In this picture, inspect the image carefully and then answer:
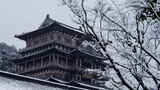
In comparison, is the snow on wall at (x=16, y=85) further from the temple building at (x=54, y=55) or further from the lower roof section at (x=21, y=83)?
the temple building at (x=54, y=55)

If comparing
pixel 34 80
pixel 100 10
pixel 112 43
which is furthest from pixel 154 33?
pixel 34 80

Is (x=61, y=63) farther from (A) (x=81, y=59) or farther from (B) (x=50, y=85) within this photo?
(B) (x=50, y=85)

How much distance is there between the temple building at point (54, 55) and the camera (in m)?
32.4

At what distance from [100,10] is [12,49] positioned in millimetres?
45200

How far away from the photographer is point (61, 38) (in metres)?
34.2

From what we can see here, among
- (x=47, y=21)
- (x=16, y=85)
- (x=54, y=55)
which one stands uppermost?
(x=47, y=21)

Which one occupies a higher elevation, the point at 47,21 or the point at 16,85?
the point at 47,21

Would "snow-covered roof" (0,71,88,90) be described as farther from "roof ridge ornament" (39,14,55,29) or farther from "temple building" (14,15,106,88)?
"roof ridge ornament" (39,14,55,29)

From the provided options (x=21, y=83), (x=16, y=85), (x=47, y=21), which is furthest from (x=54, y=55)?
(x=16, y=85)

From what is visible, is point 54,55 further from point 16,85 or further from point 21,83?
point 16,85

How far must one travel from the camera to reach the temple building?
3238 cm

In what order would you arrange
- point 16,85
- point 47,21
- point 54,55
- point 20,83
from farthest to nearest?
1. point 47,21
2. point 54,55
3. point 20,83
4. point 16,85

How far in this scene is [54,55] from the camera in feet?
109

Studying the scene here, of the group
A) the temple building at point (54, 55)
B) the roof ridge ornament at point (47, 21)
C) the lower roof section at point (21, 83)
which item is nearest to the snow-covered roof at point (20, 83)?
the lower roof section at point (21, 83)
